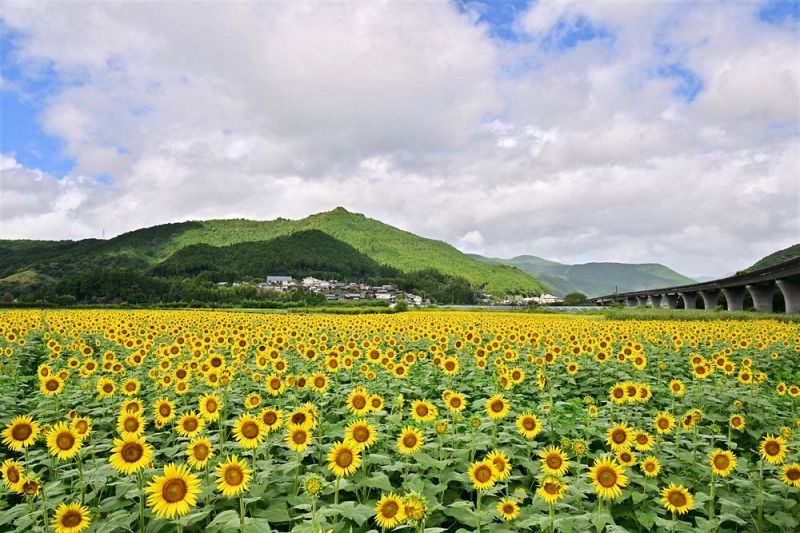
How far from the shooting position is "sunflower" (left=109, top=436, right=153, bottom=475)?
12.2 ft

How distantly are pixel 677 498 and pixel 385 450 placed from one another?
2.90 metres

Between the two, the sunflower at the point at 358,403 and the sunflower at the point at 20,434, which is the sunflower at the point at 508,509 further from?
the sunflower at the point at 20,434

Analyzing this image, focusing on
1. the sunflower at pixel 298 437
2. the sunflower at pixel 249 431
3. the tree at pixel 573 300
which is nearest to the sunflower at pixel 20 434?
the sunflower at pixel 249 431

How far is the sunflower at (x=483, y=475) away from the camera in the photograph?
12.5 feet

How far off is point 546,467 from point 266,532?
7.40 ft

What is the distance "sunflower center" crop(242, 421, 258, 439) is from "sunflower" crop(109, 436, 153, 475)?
78 cm

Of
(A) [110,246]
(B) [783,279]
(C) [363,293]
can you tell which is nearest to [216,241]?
(A) [110,246]

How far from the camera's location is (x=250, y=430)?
434 centimetres

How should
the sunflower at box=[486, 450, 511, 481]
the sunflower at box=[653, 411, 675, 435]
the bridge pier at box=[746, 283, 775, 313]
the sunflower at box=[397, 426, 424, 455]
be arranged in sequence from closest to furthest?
the sunflower at box=[486, 450, 511, 481], the sunflower at box=[397, 426, 424, 455], the sunflower at box=[653, 411, 675, 435], the bridge pier at box=[746, 283, 775, 313]

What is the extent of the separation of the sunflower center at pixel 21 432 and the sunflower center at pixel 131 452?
5.14ft

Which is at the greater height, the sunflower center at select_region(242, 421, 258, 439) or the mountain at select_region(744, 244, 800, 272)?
the mountain at select_region(744, 244, 800, 272)

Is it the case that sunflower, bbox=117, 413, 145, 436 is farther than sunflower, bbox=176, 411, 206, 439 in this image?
No

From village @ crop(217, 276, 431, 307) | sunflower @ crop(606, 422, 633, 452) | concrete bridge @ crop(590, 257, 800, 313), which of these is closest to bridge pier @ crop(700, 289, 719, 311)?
concrete bridge @ crop(590, 257, 800, 313)

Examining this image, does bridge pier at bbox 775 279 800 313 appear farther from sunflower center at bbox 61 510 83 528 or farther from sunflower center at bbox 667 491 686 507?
sunflower center at bbox 61 510 83 528
